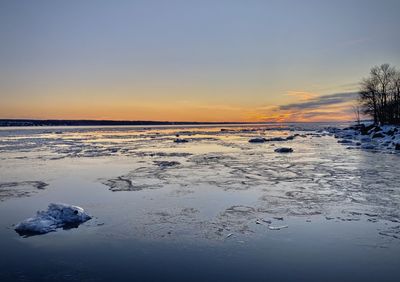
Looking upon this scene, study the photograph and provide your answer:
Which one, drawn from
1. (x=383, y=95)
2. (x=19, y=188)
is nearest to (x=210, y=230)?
(x=19, y=188)

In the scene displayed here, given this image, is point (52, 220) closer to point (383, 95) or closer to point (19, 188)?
point (19, 188)

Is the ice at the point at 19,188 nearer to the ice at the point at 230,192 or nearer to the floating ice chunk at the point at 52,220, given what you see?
the ice at the point at 230,192

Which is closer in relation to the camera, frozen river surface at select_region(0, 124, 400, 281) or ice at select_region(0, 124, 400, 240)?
frozen river surface at select_region(0, 124, 400, 281)

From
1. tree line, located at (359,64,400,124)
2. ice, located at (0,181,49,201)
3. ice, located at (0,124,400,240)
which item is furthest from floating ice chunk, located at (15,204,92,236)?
tree line, located at (359,64,400,124)

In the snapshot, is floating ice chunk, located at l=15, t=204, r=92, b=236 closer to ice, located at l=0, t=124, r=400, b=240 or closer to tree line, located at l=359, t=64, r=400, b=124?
ice, located at l=0, t=124, r=400, b=240

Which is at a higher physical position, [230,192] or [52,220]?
[52,220]

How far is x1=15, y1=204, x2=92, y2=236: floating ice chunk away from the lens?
630 cm

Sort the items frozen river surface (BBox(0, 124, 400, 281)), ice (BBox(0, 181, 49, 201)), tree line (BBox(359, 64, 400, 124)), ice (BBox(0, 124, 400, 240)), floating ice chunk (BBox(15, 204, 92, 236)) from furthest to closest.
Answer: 1. tree line (BBox(359, 64, 400, 124))
2. ice (BBox(0, 181, 49, 201))
3. ice (BBox(0, 124, 400, 240))
4. floating ice chunk (BBox(15, 204, 92, 236))
5. frozen river surface (BBox(0, 124, 400, 281))

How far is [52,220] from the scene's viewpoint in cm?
667

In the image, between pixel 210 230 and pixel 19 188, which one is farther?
pixel 19 188

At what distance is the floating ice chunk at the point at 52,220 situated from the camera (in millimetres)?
6305

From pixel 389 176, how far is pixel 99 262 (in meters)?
11.2

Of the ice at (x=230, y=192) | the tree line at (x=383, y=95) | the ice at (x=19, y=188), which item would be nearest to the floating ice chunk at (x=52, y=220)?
the ice at (x=230, y=192)

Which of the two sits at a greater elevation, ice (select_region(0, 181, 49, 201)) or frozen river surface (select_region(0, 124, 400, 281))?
ice (select_region(0, 181, 49, 201))
